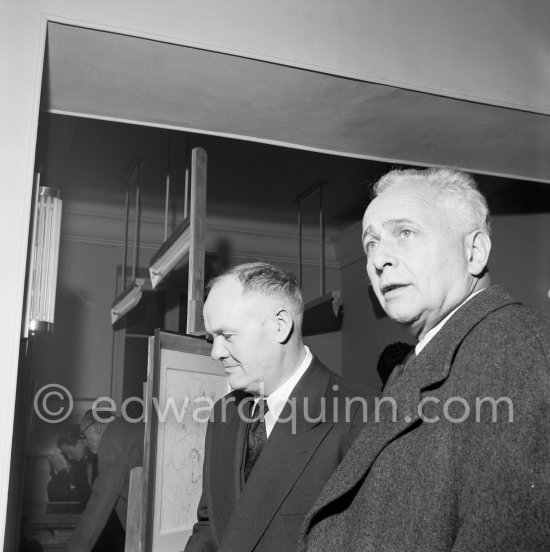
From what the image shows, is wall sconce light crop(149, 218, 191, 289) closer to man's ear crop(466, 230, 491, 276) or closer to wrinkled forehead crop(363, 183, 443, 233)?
wrinkled forehead crop(363, 183, 443, 233)

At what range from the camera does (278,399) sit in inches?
83.7

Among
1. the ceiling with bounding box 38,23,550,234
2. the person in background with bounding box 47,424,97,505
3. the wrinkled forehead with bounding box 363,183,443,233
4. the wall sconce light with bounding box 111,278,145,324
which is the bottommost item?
the person in background with bounding box 47,424,97,505

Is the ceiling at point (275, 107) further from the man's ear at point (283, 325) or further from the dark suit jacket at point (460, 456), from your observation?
the dark suit jacket at point (460, 456)

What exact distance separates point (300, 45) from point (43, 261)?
1116 millimetres

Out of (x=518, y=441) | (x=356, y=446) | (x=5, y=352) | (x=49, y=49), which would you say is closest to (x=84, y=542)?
(x=5, y=352)

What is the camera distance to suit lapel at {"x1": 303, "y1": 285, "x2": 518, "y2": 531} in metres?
1.20

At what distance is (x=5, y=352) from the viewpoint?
1.87 meters

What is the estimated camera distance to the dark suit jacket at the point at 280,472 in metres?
1.87

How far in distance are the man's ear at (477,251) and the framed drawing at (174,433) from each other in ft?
4.46

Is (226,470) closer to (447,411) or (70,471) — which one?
(447,411)

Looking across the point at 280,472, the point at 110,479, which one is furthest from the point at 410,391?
the point at 110,479

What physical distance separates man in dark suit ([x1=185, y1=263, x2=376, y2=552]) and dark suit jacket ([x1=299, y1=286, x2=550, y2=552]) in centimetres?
60

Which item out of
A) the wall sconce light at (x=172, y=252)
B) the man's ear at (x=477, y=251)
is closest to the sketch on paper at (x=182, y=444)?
the wall sconce light at (x=172, y=252)

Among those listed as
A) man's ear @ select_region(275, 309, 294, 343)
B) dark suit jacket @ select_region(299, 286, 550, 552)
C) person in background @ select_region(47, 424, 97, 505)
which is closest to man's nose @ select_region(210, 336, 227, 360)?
man's ear @ select_region(275, 309, 294, 343)
